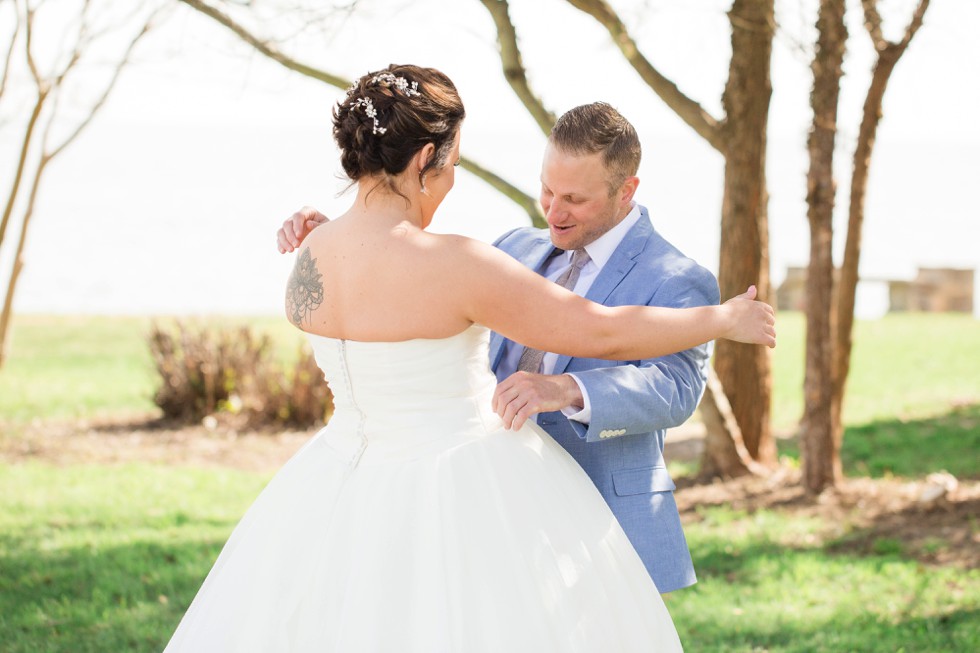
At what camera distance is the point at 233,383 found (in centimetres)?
1103

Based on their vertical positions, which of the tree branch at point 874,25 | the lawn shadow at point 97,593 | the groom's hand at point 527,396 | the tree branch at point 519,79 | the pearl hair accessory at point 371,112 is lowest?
the lawn shadow at point 97,593

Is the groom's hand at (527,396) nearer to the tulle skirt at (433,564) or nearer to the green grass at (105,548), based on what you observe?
the tulle skirt at (433,564)

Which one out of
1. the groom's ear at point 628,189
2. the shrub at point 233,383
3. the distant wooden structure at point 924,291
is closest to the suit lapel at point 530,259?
the groom's ear at point 628,189

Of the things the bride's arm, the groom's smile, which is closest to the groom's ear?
the groom's smile

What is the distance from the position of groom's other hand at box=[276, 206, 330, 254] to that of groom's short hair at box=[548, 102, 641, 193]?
77 centimetres

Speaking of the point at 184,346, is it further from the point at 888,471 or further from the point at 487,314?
the point at 487,314

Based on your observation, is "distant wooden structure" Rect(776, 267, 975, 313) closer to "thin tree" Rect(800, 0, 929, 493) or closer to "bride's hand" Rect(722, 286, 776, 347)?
"thin tree" Rect(800, 0, 929, 493)

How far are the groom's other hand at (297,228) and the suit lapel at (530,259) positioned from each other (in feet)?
2.13

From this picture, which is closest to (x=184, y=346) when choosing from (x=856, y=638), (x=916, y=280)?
(x=856, y=638)

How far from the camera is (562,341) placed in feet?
9.15

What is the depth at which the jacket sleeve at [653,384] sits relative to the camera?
288 centimetres

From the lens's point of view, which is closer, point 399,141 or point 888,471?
point 399,141

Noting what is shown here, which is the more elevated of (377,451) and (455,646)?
(377,451)

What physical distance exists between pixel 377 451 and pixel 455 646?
0.56 m
